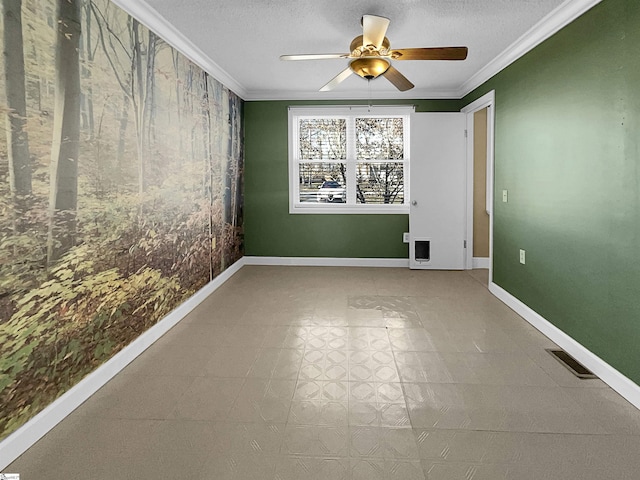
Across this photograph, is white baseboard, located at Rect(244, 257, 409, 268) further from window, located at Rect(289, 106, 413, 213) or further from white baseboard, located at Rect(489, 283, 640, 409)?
white baseboard, located at Rect(489, 283, 640, 409)

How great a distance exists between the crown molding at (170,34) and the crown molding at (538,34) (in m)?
2.66

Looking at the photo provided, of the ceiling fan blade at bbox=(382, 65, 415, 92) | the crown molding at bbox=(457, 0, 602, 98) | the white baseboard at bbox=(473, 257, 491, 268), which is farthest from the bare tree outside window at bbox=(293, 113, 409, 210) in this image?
the ceiling fan blade at bbox=(382, 65, 415, 92)

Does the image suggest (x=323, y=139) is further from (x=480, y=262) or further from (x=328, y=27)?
(x=328, y=27)

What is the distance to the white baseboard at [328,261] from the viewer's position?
5.92 metres

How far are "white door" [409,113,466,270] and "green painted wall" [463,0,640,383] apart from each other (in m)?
1.54

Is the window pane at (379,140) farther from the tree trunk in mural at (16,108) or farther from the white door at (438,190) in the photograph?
the tree trunk in mural at (16,108)

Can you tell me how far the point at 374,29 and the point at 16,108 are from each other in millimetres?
1971

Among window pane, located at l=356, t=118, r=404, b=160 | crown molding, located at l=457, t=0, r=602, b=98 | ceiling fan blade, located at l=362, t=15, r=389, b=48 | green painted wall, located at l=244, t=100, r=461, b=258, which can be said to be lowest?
green painted wall, located at l=244, t=100, r=461, b=258

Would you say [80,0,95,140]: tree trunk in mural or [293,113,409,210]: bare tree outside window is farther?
[293,113,409,210]: bare tree outside window

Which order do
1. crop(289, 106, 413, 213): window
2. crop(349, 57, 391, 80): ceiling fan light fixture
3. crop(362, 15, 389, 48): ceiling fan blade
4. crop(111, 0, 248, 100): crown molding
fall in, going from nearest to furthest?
crop(362, 15, 389, 48): ceiling fan blade → crop(111, 0, 248, 100): crown molding → crop(349, 57, 391, 80): ceiling fan light fixture → crop(289, 106, 413, 213): window

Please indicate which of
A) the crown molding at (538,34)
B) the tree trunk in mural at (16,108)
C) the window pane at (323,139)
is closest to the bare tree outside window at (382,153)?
the window pane at (323,139)

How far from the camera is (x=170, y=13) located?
2.99 metres

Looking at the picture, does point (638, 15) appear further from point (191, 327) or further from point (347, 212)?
point (347, 212)

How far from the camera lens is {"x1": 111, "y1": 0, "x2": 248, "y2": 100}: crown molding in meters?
2.78
